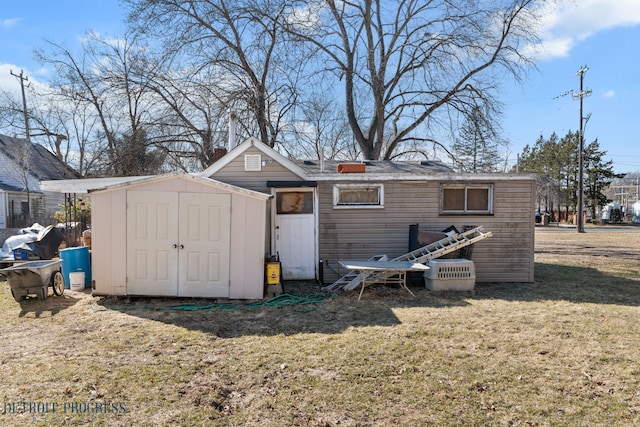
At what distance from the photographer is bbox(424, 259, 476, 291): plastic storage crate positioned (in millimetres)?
8297

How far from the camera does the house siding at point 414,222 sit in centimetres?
941

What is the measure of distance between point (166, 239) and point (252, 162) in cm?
288

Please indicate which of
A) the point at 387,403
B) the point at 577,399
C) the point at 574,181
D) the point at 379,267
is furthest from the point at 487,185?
the point at 574,181

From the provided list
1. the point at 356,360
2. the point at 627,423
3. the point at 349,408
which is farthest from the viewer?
the point at 356,360

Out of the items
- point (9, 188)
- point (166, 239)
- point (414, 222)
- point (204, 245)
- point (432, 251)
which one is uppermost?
point (9, 188)

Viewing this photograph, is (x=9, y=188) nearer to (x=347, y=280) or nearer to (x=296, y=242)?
(x=296, y=242)

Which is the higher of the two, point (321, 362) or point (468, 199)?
point (468, 199)

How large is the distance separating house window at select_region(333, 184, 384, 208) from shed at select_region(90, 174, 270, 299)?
8.68ft

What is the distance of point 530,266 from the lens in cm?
961

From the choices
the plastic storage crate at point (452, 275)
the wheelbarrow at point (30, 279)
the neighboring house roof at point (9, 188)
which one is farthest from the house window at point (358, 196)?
the neighboring house roof at point (9, 188)

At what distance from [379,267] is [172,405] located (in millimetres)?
4843

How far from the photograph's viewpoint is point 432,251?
899 cm

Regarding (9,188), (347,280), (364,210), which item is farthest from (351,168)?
(9,188)

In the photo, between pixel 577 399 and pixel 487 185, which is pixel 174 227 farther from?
pixel 487 185
